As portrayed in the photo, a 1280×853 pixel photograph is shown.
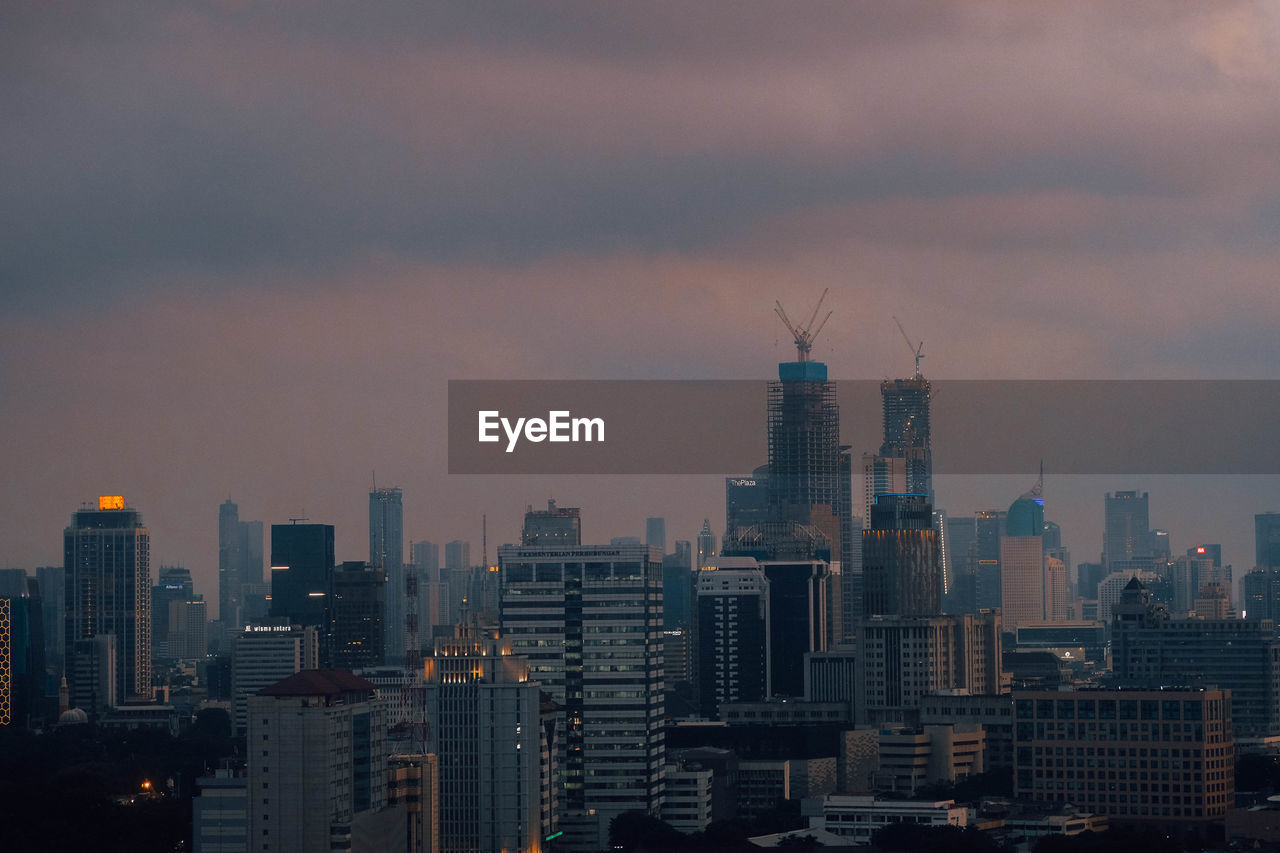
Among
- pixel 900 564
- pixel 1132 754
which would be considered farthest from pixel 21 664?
pixel 1132 754

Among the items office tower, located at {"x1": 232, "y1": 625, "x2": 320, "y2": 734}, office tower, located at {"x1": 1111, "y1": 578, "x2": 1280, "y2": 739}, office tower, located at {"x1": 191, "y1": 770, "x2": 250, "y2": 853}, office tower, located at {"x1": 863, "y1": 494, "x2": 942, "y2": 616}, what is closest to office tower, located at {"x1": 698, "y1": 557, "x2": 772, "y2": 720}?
office tower, located at {"x1": 863, "y1": 494, "x2": 942, "y2": 616}

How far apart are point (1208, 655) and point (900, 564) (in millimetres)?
39390

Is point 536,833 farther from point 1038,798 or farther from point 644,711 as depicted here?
point 1038,798

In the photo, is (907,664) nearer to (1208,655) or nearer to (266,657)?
(1208,655)

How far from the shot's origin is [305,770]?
78000 mm

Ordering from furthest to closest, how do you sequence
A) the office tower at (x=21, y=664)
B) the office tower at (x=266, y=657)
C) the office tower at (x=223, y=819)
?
the office tower at (x=266, y=657) → the office tower at (x=21, y=664) → the office tower at (x=223, y=819)

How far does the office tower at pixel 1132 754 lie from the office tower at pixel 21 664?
83.0m

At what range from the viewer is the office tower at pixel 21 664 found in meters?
176

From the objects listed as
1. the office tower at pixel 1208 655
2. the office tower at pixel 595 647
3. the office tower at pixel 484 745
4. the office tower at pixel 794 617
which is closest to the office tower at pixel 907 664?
the office tower at pixel 1208 655

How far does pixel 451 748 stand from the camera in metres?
96.6

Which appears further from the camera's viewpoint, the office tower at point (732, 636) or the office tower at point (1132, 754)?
the office tower at point (732, 636)

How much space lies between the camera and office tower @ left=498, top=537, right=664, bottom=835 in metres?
111

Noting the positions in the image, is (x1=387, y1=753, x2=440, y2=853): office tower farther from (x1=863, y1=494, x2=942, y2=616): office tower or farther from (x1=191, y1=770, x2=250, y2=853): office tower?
(x1=863, y1=494, x2=942, y2=616): office tower

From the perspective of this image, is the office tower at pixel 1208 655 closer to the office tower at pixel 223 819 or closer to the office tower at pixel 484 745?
the office tower at pixel 484 745
